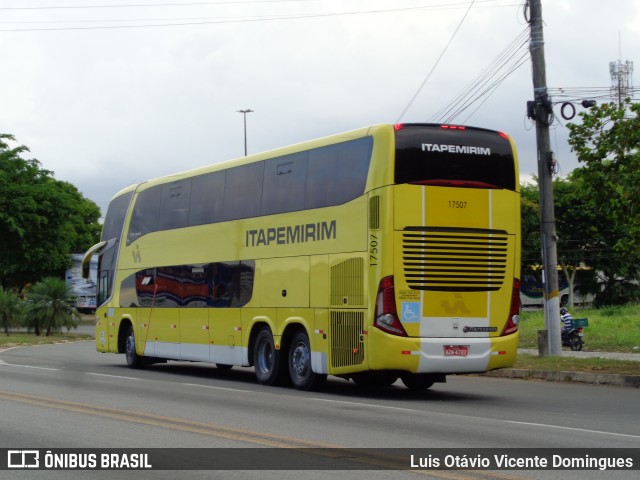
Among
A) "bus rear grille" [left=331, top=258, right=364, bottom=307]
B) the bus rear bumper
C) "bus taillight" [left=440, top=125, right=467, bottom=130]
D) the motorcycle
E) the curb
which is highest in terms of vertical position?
"bus taillight" [left=440, top=125, right=467, bottom=130]

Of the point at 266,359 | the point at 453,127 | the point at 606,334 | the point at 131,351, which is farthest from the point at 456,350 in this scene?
the point at 606,334

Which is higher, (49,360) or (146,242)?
(146,242)

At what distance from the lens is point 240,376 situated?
2248cm

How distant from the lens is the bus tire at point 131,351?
2489cm

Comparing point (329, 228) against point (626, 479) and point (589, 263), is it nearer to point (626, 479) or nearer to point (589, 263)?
point (626, 479)

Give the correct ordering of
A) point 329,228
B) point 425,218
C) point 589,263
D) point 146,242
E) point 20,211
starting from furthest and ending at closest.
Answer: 1. point 589,263
2. point 20,211
3. point 146,242
4. point 329,228
5. point 425,218

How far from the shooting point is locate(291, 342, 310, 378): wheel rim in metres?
18.2

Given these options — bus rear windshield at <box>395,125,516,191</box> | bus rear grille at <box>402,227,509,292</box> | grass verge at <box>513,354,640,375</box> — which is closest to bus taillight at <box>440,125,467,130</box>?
bus rear windshield at <box>395,125,516,191</box>

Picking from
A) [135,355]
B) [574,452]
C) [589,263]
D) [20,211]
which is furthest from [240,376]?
[589,263]

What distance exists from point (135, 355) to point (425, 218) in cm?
1096

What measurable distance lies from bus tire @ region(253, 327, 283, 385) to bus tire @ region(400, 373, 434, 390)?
230 cm

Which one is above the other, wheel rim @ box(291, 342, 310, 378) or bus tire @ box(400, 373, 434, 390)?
wheel rim @ box(291, 342, 310, 378)

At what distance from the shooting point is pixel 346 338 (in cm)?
1694

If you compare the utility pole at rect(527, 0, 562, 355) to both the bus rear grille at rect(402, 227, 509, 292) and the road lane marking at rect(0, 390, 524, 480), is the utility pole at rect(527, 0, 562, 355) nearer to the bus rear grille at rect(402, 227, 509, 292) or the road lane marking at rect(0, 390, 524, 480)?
the bus rear grille at rect(402, 227, 509, 292)
